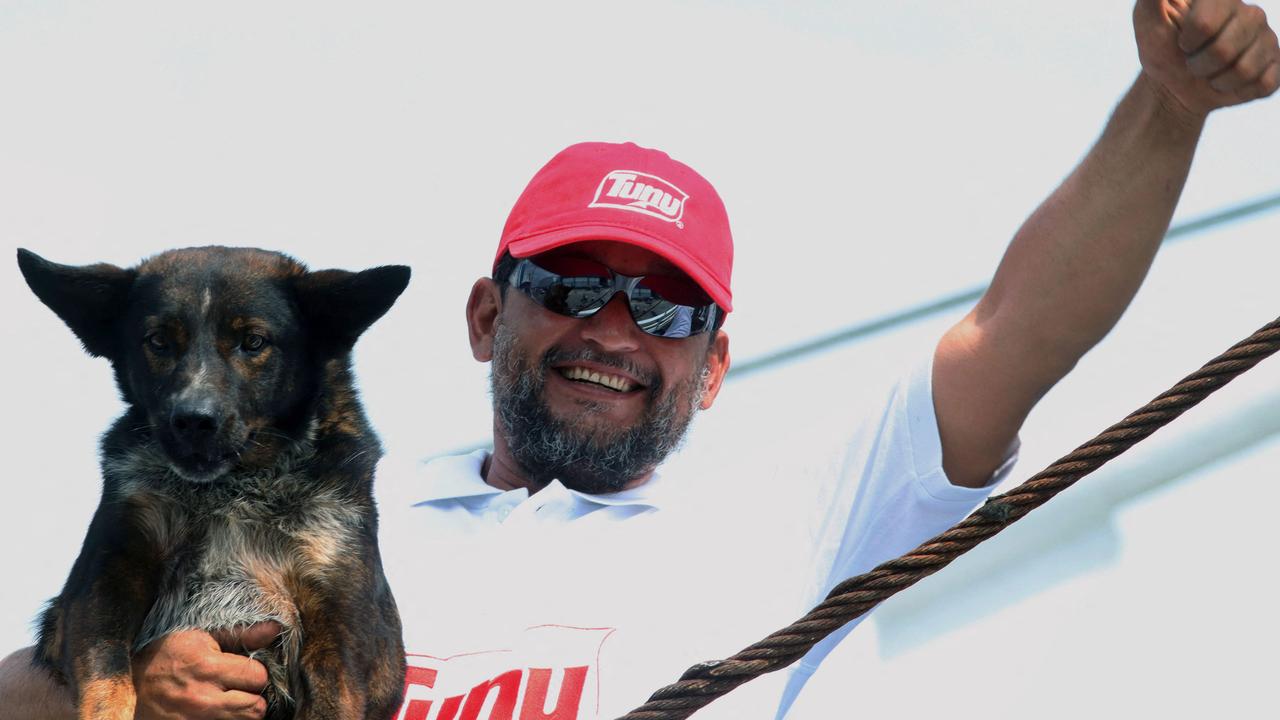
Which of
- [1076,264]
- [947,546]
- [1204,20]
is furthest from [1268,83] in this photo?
[947,546]

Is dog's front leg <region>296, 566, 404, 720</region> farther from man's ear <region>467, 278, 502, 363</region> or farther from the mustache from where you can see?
man's ear <region>467, 278, 502, 363</region>

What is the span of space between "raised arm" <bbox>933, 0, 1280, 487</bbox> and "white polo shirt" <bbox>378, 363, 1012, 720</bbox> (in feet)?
0.37

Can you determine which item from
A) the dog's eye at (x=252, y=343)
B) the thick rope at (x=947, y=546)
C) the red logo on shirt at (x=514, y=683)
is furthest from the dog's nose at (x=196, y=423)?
the thick rope at (x=947, y=546)

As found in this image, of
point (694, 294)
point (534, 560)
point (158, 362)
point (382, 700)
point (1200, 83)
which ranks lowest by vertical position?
point (382, 700)

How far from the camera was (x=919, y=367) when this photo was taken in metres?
3.43

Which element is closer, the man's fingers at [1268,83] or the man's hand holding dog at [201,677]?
the man's fingers at [1268,83]

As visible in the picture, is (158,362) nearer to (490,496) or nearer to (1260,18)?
(490,496)

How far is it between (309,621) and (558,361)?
1.67m

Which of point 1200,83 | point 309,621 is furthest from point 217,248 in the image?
point 1200,83

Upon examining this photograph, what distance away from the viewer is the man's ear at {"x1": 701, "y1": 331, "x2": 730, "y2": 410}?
15.4ft

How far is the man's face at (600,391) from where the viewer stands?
4.31m

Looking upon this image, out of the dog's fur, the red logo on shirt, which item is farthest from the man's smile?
the dog's fur

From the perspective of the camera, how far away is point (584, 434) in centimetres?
432

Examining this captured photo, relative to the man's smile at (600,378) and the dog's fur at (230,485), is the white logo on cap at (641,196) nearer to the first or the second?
the man's smile at (600,378)
